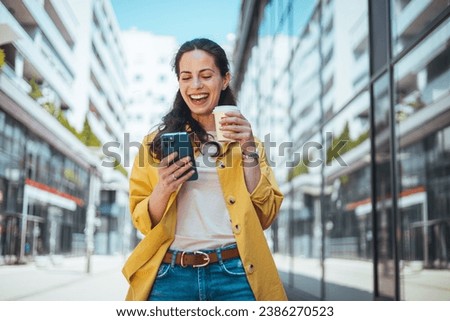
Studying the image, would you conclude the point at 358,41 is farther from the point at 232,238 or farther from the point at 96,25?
the point at 232,238

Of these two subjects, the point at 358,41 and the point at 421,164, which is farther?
the point at 358,41

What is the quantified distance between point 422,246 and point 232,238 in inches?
76.9

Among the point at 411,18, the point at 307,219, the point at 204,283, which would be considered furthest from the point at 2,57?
the point at 307,219

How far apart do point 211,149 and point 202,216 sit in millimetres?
248

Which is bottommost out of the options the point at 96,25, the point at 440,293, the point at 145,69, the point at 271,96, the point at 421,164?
the point at 440,293

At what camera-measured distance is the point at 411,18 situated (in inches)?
138

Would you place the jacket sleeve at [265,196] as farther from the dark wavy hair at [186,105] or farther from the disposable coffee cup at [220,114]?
the dark wavy hair at [186,105]

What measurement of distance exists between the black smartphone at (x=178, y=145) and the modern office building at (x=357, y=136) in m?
1.09

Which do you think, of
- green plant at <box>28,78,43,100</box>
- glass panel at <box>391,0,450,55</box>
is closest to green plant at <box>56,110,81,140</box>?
green plant at <box>28,78,43,100</box>

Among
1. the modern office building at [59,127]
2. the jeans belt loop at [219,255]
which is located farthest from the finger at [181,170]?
the modern office building at [59,127]

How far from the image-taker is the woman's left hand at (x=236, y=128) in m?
1.74

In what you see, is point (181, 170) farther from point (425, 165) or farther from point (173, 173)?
point (425, 165)

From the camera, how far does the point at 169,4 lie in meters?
3.45

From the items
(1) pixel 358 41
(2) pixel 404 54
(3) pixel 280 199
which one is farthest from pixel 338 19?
(3) pixel 280 199
